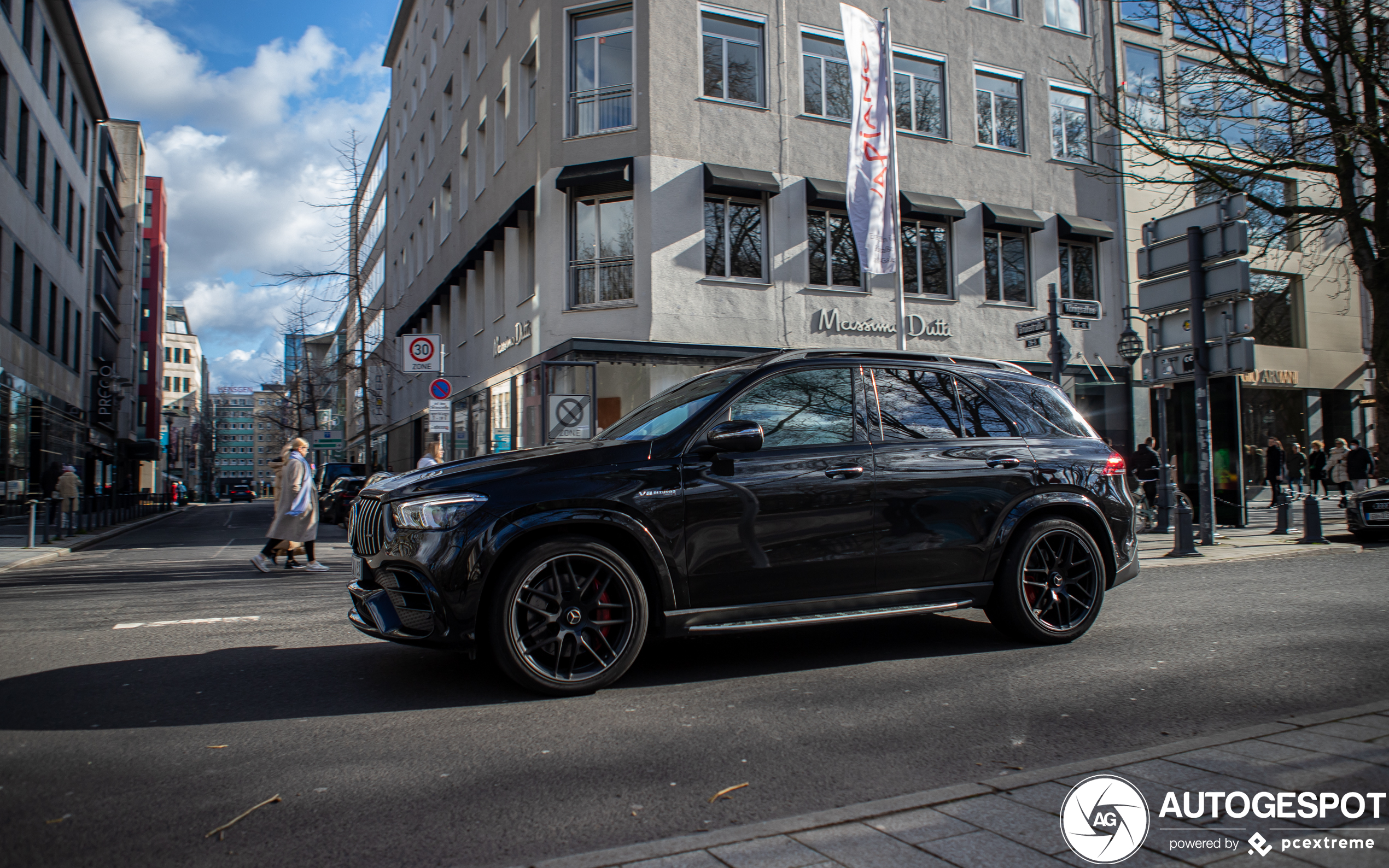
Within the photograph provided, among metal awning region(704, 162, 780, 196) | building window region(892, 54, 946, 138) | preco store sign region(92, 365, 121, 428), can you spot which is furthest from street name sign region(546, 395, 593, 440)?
preco store sign region(92, 365, 121, 428)

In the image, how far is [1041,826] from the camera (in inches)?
109

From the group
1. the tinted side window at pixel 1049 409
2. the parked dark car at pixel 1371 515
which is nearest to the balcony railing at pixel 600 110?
the parked dark car at pixel 1371 515

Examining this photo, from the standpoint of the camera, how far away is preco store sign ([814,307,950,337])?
1950 cm

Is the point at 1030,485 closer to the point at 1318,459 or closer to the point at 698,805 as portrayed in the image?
the point at 698,805

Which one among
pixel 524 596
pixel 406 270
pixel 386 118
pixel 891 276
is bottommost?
pixel 524 596

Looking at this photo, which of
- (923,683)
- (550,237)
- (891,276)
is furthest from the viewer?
(891,276)

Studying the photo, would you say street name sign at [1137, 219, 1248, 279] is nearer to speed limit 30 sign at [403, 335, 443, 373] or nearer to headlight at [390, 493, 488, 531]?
headlight at [390, 493, 488, 531]

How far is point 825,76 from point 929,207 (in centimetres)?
366

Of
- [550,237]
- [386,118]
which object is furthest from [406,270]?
[550,237]

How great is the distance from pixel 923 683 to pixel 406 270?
3592 cm

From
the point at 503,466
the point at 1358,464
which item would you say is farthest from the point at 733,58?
the point at 503,466

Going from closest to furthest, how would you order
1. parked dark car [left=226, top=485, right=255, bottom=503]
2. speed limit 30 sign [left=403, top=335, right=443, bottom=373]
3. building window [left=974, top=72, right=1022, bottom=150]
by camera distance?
speed limit 30 sign [left=403, top=335, right=443, bottom=373] → building window [left=974, top=72, right=1022, bottom=150] → parked dark car [left=226, top=485, right=255, bottom=503]

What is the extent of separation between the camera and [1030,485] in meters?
5.70

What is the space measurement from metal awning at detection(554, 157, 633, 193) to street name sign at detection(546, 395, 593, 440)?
14.8 feet
